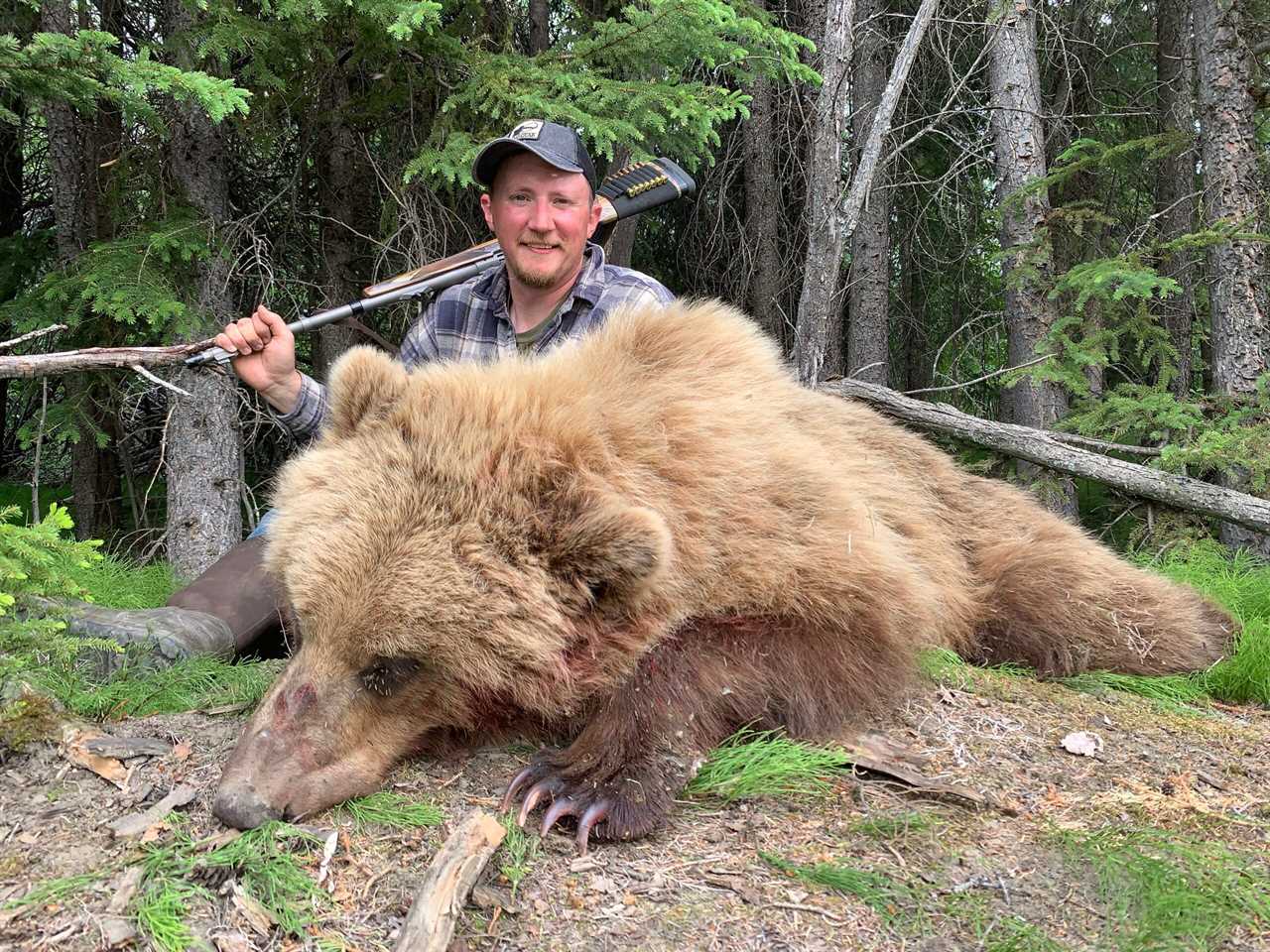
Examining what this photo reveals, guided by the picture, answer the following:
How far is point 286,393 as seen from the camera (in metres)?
4.27

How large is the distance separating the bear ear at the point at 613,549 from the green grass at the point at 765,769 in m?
0.56

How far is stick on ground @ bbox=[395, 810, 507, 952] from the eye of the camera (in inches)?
75.6

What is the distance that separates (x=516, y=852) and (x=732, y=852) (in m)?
0.54

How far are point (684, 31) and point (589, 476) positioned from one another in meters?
3.39

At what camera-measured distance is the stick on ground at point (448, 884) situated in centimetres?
192

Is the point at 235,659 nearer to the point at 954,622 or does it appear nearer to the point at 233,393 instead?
the point at 233,393

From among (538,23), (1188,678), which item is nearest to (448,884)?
(1188,678)

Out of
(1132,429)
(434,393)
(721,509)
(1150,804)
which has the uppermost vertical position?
(434,393)

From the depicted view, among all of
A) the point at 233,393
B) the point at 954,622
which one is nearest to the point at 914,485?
the point at 954,622

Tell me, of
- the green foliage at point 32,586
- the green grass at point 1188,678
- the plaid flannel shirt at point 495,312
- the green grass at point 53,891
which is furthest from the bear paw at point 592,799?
the plaid flannel shirt at point 495,312

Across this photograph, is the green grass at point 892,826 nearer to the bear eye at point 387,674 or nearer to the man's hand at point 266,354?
the bear eye at point 387,674

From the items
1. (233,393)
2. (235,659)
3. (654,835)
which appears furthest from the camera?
(233,393)

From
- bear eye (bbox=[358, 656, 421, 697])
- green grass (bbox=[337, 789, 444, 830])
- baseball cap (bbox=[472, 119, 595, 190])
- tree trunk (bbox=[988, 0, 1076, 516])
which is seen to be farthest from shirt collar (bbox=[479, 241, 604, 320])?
tree trunk (bbox=[988, 0, 1076, 516])

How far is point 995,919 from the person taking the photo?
82.4 inches
